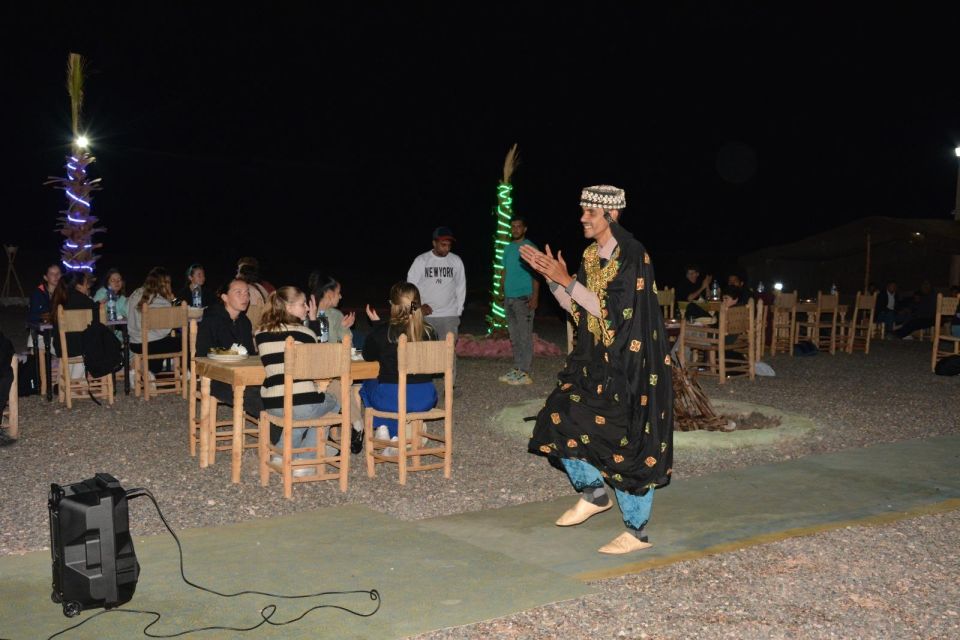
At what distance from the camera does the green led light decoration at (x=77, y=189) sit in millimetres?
15039

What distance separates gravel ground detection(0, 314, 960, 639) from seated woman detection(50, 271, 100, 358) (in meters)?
0.59

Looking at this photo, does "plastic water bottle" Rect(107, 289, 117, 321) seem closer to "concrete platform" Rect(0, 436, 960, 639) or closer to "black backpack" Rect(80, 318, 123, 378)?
"black backpack" Rect(80, 318, 123, 378)

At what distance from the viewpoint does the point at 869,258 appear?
72.2 ft

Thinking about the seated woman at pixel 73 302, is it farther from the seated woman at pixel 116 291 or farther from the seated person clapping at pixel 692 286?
the seated person clapping at pixel 692 286

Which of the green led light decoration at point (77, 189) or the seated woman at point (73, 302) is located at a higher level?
the green led light decoration at point (77, 189)

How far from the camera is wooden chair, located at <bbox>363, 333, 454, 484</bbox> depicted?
6156mm

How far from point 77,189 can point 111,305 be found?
5701 millimetres

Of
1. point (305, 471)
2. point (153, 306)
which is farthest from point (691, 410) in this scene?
point (153, 306)

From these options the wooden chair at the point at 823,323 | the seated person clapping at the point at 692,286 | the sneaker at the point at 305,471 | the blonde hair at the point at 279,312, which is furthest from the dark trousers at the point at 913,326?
the blonde hair at the point at 279,312

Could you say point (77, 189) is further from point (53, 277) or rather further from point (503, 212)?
point (503, 212)

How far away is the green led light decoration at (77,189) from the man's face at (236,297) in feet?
26.4

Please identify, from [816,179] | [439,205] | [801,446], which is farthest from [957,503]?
[439,205]

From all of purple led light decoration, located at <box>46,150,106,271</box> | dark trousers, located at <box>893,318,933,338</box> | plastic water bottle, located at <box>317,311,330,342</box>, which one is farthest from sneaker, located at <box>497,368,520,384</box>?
dark trousers, located at <box>893,318,933,338</box>

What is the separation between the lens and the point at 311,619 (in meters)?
3.78
